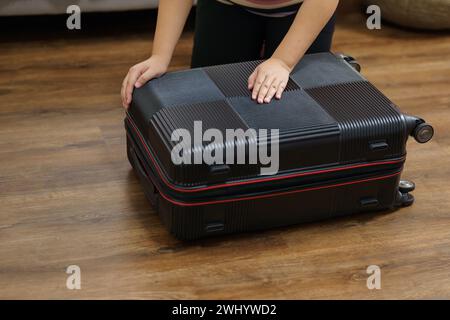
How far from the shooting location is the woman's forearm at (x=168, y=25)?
1.98 metres

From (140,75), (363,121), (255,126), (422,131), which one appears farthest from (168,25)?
(422,131)

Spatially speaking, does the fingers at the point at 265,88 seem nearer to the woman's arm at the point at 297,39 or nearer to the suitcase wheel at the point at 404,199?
the woman's arm at the point at 297,39

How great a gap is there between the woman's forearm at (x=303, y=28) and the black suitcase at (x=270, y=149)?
2.0 inches

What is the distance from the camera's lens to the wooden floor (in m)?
1.70

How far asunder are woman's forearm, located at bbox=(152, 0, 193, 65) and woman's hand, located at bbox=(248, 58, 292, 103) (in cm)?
23

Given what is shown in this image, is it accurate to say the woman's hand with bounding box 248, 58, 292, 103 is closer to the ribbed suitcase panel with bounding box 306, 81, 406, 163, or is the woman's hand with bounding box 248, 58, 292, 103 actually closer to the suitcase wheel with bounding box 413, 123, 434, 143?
the ribbed suitcase panel with bounding box 306, 81, 406, 163

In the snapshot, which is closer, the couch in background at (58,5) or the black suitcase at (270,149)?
the black suitcase at (270,149)

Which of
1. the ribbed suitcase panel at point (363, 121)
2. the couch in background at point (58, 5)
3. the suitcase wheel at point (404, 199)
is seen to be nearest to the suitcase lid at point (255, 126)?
the ribbed suitcase panel at point (363, 121)

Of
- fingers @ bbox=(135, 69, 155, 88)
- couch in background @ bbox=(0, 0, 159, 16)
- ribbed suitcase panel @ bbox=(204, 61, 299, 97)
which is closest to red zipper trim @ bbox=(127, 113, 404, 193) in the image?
fingers @ bbox=(135, 69, 155, 88)

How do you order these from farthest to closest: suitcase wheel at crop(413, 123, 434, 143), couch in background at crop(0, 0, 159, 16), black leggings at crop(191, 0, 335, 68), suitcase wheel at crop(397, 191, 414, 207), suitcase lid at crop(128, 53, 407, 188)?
couch in background at crop(0, 0, 159, 16) → black leggings at crop(191, 0, 335, 68) → suitcase wheel at crop(397, 191, 414, 207) → suitcase wheel at crop(413, 123, 434, 143) → suitcase lid at crop(128, 53, 407, 188)

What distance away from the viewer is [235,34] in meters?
2.08

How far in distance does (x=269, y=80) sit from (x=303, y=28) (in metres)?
0.16

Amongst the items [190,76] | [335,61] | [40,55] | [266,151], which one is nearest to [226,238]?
[266,151]

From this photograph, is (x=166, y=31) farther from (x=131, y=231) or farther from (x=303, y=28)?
(x=131, y=231)
